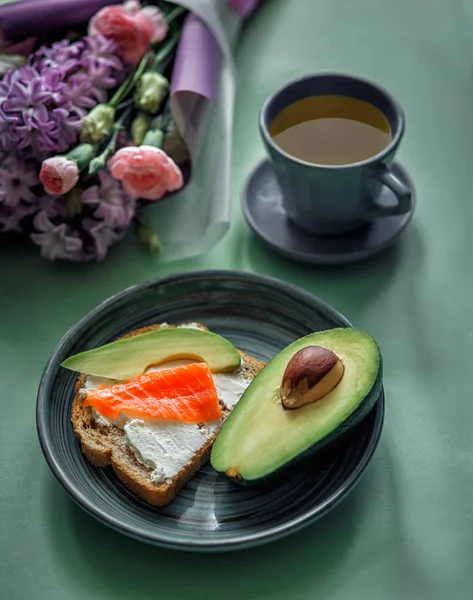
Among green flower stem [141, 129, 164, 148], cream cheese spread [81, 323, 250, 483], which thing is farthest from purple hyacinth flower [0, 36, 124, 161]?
cream cheese spread [81, 323, 250, 483]

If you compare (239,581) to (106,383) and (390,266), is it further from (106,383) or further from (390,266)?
(390,266)

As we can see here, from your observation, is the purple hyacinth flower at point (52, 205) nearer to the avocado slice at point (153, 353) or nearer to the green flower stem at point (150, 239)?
the green flower stem at point (150, 239)

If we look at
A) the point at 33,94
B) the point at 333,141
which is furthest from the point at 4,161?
the point at 333,141

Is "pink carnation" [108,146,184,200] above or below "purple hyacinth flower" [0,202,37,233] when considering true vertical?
above

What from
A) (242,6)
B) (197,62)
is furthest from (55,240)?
(242,6)

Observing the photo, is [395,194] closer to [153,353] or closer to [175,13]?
[153,353]

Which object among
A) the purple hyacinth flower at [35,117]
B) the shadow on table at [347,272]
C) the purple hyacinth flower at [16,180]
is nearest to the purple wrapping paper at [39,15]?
the purple hyacinth flower at [35,117]

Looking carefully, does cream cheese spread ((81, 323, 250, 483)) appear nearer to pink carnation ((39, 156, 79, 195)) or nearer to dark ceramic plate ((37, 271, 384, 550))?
dark ceramic plate ((37, 271, 384, 550))
